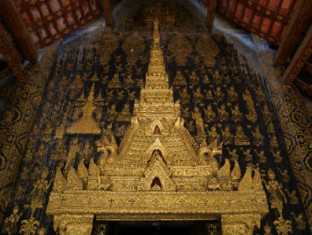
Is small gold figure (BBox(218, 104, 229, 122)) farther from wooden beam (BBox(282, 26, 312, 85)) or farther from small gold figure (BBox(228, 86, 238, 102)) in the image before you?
wooden beam (BBox(282, 26, 312, 85))

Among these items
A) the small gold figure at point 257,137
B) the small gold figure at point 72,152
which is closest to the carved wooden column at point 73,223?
the small gold figure at point 72,152

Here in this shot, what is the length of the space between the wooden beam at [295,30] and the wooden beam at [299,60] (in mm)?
381

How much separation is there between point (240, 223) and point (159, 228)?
1289 millimetres

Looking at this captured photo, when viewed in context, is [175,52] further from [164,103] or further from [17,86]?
[17,86]

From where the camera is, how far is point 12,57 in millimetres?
6535

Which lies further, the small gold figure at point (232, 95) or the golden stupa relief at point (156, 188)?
the small gold figure at point (232, 95)

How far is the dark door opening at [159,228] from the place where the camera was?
4.38 metres

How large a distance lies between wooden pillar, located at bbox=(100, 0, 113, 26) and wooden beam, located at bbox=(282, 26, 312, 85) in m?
4.64

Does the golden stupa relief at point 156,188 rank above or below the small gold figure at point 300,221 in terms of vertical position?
above

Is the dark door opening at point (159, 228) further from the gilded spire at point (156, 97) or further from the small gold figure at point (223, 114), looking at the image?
the small gold figure at point (223, 114)

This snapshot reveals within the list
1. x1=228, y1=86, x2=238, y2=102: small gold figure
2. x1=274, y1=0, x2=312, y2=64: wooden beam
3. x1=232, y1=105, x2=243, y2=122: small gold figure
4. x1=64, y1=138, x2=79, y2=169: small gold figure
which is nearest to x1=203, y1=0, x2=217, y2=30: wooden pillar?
x1=274, y1=0, x2=312, y2=64: wooden beam

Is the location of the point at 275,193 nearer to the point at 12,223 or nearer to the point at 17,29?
the point at 12,223

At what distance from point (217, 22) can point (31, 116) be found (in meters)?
5.59

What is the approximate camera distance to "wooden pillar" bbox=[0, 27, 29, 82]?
6305mm
